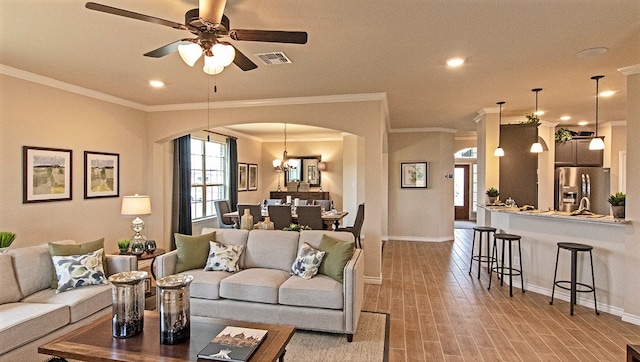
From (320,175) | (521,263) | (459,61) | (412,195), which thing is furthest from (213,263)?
(320,175)

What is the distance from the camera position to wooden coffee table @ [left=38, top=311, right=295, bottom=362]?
6.35 ft

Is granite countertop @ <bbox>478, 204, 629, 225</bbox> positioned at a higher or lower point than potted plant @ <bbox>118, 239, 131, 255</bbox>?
higher

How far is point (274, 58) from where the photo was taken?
345 cm

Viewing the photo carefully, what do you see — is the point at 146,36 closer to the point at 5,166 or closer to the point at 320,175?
the point at 5,166

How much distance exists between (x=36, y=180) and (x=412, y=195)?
23.3 ft

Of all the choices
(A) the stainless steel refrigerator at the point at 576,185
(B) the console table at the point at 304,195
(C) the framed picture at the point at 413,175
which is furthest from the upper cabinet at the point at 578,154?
(B) the console table at the point at 304,195

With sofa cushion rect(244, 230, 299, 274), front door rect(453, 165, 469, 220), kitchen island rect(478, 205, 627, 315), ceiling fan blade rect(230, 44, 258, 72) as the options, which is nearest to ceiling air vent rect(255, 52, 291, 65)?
ceiling fan blade rect(230, 44, 258, 72)

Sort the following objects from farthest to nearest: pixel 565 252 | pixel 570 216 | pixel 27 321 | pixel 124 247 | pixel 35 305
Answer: pixel 565 252 < pixel 570 216 < pixel 124 247 < pixel 35 305 < pixel 27 321

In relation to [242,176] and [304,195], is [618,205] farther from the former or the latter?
[242,176]

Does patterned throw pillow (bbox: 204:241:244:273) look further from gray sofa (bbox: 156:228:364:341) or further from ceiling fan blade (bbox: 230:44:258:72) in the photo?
ceiling fan blade (bbox: 230:44:258:72)

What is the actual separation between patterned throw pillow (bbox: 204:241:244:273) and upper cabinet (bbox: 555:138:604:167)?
7349 mm

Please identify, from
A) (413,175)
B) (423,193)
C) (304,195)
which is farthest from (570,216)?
(304,195)

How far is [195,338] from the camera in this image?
216cm

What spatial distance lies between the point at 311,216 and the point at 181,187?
264cm
